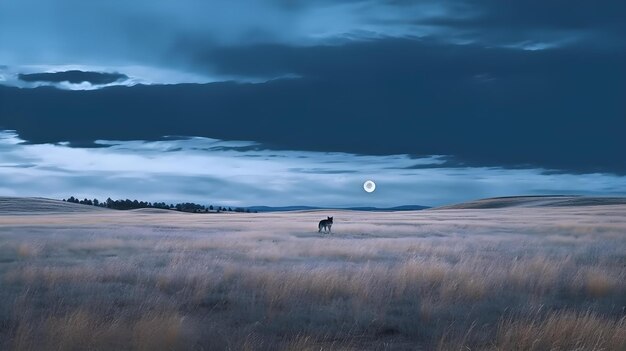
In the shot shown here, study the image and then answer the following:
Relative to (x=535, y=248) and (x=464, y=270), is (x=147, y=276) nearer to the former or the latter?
(x=464, y=270)

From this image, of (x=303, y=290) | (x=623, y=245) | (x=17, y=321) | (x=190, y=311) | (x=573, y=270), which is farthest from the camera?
(x=623, y=245)

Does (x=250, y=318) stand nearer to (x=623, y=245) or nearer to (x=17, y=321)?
(x=17, y=321)

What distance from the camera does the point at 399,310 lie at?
1056 centimetres

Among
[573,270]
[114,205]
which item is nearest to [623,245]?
[573,270]

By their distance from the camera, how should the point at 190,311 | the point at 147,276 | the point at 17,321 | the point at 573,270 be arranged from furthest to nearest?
1. the point at 573,270
2. the point at 147,276
3. the point at 190,311
4. the point at 17,321

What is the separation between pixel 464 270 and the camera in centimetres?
1425

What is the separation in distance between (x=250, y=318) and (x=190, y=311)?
1232 mm

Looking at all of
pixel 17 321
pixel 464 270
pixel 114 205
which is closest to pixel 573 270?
pixel 464 270

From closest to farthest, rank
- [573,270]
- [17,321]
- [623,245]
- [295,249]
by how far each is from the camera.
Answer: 1. [17,321]
2. [573,270]
3. [295,249]
4. [623,245]

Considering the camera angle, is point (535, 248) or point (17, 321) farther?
point (535, 248)

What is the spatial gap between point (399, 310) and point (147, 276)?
6.03 meters

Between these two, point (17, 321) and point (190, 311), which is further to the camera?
point (190, 311)

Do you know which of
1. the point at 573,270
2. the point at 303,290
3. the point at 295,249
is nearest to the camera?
the point at 303,290

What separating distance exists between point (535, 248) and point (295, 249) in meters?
8.72
